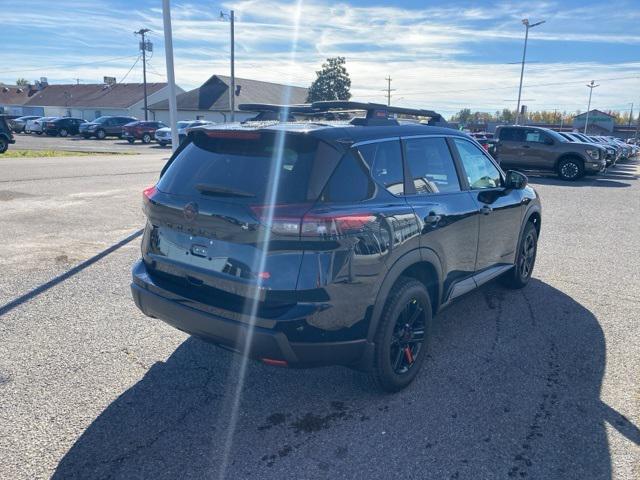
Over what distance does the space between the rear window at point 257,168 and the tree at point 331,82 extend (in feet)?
198

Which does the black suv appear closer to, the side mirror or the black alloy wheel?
the black alloy wheel

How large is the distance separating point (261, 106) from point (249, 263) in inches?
68.5

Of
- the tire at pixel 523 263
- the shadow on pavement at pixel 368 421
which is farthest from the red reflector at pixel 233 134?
the tire at pixel 523 263

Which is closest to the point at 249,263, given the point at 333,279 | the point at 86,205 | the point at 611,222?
the point at 333,279

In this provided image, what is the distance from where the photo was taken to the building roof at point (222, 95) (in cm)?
5647

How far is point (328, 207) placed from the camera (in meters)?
2.82

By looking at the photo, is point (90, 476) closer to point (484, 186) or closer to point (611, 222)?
point (484, 186)

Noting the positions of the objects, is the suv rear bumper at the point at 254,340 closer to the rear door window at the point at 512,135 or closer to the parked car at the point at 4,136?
the rear door window at the point at 512,135

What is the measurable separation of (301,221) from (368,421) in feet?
4.47

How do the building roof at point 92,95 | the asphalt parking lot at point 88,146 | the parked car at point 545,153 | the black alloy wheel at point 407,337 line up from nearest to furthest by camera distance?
the black alloy wheel at point 407,337
the parked car at point 545,153
the asphalt parking lot at point 88,146
the building roof at point 92,95

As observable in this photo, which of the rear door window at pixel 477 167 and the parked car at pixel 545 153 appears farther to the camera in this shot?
the parked car at pixel 545 153

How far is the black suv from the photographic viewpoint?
281 cm

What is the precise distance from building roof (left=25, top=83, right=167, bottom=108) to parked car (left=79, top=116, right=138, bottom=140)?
26.5 meters

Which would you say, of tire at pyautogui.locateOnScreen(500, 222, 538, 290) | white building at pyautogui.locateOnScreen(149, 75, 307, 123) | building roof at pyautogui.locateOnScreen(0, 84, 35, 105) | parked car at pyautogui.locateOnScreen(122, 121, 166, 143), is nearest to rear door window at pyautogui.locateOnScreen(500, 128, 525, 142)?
tire at pyautogui.locateOnScreen(500, 222, 538, 290)
